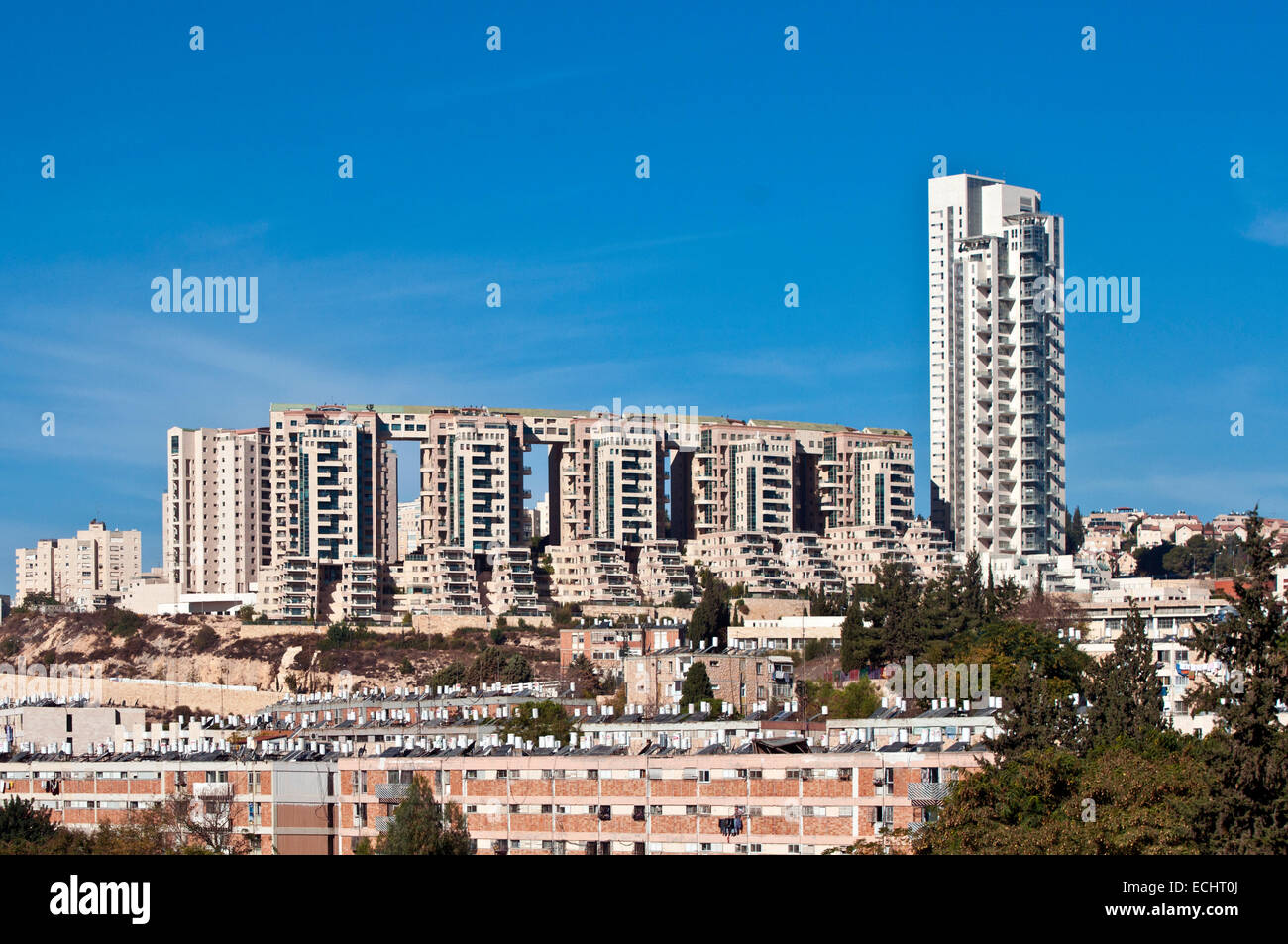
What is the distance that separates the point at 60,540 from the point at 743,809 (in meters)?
127

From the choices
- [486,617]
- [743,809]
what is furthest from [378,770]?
[486,617]

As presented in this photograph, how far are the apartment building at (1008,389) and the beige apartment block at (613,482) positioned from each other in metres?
18.9

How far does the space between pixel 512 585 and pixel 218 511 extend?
22.9m

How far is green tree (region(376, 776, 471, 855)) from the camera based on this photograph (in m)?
33.0

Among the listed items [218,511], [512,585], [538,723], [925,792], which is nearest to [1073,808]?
[925,792]

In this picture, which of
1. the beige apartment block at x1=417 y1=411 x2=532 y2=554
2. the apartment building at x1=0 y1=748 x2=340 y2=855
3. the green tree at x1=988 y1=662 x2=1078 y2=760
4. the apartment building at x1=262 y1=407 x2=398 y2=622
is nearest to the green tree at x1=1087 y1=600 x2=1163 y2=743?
the green tree at x1=988 y1=662 x2=1078 y2=760

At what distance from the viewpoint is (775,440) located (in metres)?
108

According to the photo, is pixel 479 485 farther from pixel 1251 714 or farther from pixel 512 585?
pixel 1251 714

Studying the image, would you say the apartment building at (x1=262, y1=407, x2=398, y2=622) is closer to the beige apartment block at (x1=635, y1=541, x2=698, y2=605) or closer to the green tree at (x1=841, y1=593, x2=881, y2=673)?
the beige apartment block at (x1=635, y1=541, x2=698, y2=605)

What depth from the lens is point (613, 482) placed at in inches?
4131

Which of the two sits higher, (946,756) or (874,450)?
(874,450)

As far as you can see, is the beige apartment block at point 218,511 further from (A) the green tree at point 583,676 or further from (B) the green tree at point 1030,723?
(B) the green tree at point 1030,723

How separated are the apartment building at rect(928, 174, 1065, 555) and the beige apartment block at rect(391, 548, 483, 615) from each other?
30.4 meters
